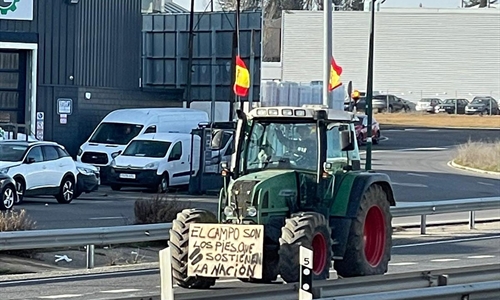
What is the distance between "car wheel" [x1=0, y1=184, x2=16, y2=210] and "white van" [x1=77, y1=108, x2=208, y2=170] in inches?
401

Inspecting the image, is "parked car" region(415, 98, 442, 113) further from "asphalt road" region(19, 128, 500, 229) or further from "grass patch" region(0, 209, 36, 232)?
"grass patch" region(0, 209, 36, 232)

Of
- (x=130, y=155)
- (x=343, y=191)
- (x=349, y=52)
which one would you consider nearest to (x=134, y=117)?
(x=130, y=155)

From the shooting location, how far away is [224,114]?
149 feet

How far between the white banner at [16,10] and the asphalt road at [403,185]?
7887 mm

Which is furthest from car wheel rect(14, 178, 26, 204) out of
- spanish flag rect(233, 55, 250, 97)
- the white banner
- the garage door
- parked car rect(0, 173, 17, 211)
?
the garage door

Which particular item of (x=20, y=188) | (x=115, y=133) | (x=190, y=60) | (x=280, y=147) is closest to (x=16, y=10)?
(x=115, y=133)

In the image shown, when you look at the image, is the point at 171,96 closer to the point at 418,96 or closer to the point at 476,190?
the point at 476,190

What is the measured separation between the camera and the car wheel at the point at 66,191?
2820cm

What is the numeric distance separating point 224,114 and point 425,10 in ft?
142

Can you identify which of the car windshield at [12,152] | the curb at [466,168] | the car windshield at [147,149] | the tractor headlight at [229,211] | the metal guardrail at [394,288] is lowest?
the curb at [466,168]

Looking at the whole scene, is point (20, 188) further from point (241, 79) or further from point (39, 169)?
point (241, 79)

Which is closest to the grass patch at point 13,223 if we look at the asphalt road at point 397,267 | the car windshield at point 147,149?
the asphalt road at point 397,267

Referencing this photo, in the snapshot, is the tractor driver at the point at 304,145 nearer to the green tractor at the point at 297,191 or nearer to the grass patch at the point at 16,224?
the green tractor at the point at 297,191

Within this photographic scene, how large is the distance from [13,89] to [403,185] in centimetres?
1401
